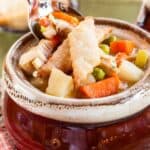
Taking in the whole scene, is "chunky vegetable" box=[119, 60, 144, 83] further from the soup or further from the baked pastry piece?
the baked pastry piece

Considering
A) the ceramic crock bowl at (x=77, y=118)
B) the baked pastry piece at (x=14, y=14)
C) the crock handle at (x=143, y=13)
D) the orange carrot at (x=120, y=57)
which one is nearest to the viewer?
the ceramic crock bowl at (x=77, y=118)

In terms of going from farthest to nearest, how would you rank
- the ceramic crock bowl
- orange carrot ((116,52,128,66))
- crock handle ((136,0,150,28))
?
crock handle ((136,0,150,28)) < orange carrot ((116,52,128,66)) < the ceramic crock bowl

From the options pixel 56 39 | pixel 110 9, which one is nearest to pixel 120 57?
pixel 56 39

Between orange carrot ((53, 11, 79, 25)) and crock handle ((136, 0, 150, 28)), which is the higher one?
orange carrot ((53, 11, 79, 25))

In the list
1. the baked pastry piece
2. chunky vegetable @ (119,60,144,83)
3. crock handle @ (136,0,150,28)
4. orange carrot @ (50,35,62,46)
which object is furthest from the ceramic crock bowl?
the baked pastry piece

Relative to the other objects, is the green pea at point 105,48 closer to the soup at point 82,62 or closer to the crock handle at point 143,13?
the soup at point 82,62

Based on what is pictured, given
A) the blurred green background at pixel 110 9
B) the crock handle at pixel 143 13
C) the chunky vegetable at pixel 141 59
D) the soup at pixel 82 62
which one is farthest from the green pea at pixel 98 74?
the blurred green background at pixel 110 9

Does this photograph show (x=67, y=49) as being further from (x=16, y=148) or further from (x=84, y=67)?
(x=16, y=148)
